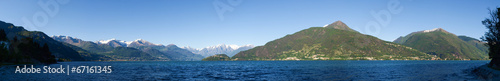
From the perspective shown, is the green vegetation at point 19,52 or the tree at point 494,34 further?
the green vegetation at point 19,52

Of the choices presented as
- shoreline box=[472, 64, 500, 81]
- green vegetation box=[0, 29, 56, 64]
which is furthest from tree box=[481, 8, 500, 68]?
green vegetation box=[0, 29, 56, 64]

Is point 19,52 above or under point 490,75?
above

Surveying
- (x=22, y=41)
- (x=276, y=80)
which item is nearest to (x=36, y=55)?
(x=22, y=41)

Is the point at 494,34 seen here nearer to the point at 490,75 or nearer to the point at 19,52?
the point at 490,75

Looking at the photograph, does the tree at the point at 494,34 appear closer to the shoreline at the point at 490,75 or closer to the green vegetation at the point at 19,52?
the shoreline at the point at 490,75

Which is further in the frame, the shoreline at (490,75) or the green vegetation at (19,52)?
the green vegetation at (19,52)

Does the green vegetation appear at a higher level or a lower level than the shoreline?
higher

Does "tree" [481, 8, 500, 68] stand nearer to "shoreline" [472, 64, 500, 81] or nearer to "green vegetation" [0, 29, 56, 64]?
"shoreline" [472, 64, 500, 81]

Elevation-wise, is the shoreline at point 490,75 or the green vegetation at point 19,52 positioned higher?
the green vegetation at point 19,52

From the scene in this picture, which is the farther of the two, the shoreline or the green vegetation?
the green vegetation

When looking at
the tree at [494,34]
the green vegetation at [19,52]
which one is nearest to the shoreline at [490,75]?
the tree at [494,34]

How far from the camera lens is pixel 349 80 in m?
54.3

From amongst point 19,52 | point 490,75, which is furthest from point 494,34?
point 19,52

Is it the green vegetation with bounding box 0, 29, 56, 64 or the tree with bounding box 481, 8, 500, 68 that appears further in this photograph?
the green vegetation with bounding box 0, 29, 56, 64
